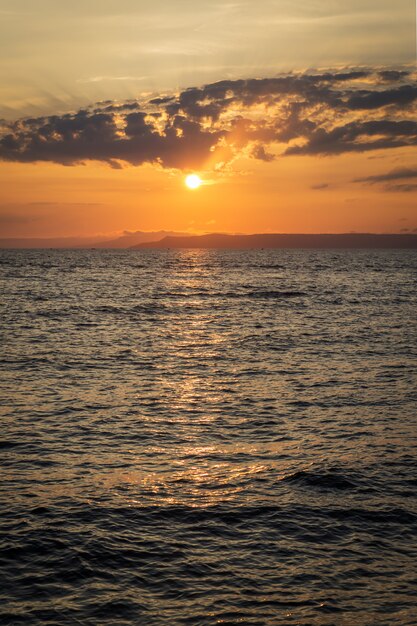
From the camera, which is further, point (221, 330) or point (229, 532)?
point (221, 330)

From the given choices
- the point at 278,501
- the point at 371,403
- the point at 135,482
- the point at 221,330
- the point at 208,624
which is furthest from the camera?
the point at 221,330

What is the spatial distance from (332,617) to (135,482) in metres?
8.15

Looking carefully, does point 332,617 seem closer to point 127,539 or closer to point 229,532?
point 229,532

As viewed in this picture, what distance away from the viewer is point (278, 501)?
17.6 meters

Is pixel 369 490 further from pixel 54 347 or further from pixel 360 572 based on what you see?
pixel 54 347

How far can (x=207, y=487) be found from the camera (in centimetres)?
1858

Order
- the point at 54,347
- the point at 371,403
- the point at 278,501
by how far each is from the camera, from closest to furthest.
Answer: the point at 278,501 → the point at 371,403 → the point at 54,347

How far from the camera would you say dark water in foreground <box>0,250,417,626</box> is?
42.2 feet

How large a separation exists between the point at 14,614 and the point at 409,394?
901 inches

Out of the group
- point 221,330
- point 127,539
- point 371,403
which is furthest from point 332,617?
point 221,330

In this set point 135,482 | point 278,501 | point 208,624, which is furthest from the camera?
point 135,482

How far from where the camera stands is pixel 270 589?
43.1 ft

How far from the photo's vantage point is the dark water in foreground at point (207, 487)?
12852 mm

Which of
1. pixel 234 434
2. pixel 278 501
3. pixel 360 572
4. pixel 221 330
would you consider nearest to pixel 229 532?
pixel 278 501
